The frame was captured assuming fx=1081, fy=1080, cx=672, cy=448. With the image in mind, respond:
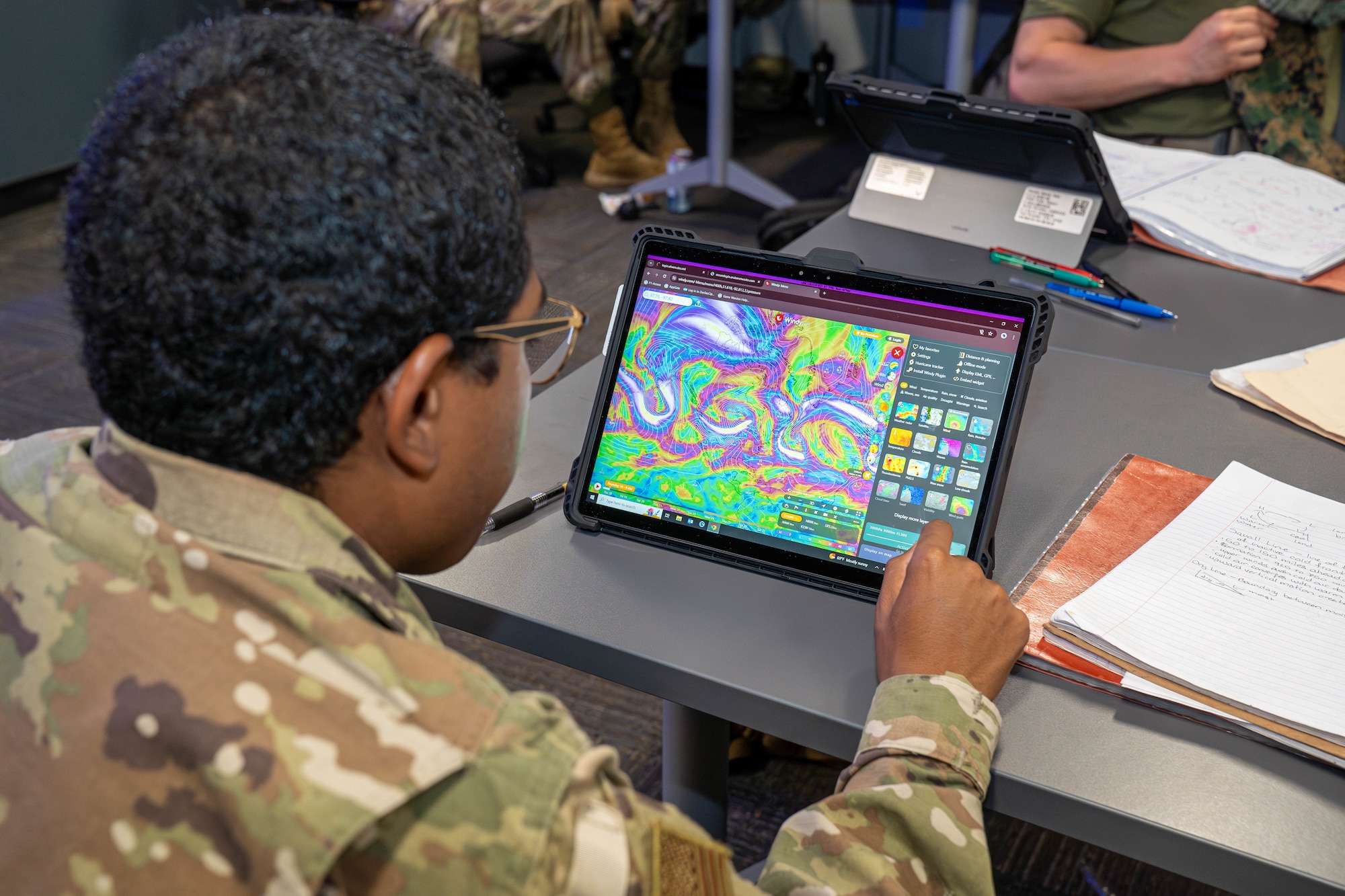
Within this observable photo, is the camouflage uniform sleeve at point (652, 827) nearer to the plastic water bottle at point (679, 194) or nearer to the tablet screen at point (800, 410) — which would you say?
the tablet screen at point (800, 410)

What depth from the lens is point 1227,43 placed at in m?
1.67

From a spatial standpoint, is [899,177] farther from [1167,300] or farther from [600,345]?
[600,345]

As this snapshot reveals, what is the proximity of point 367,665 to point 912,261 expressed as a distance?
1032 mm

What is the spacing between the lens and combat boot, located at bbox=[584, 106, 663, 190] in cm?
374

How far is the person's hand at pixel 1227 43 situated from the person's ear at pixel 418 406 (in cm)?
157

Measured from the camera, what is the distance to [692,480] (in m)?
0.88

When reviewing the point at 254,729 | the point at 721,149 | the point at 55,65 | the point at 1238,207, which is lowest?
the point at 721,149

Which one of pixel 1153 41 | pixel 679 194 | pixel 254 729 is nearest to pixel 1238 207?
pixel 1153 41

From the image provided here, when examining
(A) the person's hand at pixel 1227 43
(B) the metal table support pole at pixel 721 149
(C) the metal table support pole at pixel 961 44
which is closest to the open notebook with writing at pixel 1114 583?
(A) the person's hand at pixel 1227 43

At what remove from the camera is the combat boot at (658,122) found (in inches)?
153

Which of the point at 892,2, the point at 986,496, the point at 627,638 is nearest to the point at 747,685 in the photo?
the point at 627,638

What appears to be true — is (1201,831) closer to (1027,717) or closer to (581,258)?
(1027,717)

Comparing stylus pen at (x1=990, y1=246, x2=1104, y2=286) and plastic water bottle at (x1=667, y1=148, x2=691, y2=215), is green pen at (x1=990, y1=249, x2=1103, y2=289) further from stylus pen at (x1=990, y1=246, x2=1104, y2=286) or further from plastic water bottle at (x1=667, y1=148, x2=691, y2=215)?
plastic water bottle at (x1=667, y1=148, x2=691, y2=215)

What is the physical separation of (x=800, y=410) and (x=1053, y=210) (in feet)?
2.17
